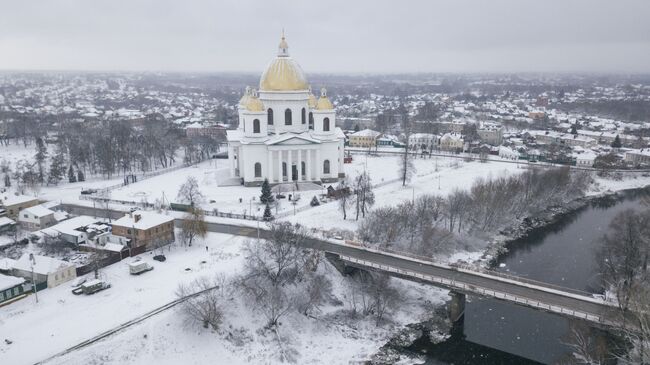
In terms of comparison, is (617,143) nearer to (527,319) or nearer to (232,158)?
(232,158)

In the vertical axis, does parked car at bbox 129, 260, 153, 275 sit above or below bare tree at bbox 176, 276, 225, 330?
above

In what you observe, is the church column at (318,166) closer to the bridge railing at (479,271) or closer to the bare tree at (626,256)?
the bridge railing at (479,271)

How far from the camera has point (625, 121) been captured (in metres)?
116

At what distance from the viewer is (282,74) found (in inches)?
2119

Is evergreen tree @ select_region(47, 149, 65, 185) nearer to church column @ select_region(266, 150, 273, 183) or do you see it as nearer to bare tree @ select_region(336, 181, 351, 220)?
church column @ select_region(266, 150, 273, 183)

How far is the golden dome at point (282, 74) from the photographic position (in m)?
53.8

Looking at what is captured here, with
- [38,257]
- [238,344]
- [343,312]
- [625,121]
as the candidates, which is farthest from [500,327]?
[625,121]

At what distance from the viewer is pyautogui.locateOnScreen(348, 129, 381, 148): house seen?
269 ft

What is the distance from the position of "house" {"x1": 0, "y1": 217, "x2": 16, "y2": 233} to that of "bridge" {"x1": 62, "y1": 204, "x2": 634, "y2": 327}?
749 inches

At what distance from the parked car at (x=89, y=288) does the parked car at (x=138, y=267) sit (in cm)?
224

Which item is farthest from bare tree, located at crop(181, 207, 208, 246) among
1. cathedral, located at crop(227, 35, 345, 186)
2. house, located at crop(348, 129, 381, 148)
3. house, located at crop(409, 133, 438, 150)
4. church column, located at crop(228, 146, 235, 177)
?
house, located at crop(409, 133, 438, 150)

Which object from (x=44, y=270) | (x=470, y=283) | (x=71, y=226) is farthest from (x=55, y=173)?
(x=470, y=283)

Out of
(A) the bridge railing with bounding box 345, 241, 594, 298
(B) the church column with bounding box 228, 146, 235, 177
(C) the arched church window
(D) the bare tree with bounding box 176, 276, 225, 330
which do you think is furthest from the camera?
(B) the church column with bounding box 228, 146, 235, 177

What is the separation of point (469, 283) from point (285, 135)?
29004 mm
